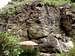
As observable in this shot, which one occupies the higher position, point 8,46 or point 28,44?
point 8,46

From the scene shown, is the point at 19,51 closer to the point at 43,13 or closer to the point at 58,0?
the point at 43,13

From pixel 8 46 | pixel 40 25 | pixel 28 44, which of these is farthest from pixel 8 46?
pixel 40 25

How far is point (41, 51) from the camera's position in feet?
31.7

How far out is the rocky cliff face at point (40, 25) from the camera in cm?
1006

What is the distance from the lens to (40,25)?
10.7 m

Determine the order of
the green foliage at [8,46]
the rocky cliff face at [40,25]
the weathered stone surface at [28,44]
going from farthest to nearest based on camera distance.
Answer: the rocky cliff face at [40,25]
the weathered stone surface at [28,44]
the green foliage at [8,46]

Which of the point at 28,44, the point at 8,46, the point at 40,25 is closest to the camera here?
the point at 8,46

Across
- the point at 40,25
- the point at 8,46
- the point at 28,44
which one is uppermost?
the point at 40,25

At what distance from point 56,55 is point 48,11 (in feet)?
8.82

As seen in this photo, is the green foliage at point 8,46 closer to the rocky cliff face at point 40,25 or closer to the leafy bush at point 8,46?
the leafy bush at point 8,46

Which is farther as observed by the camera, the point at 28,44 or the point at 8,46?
the point at 28,44

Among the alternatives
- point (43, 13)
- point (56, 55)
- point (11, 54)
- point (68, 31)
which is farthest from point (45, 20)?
point (11, 54)

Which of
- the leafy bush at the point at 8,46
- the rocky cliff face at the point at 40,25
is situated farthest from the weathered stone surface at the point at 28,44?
the leafy bush at the point at 8,46

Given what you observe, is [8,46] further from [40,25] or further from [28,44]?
[40,25]
